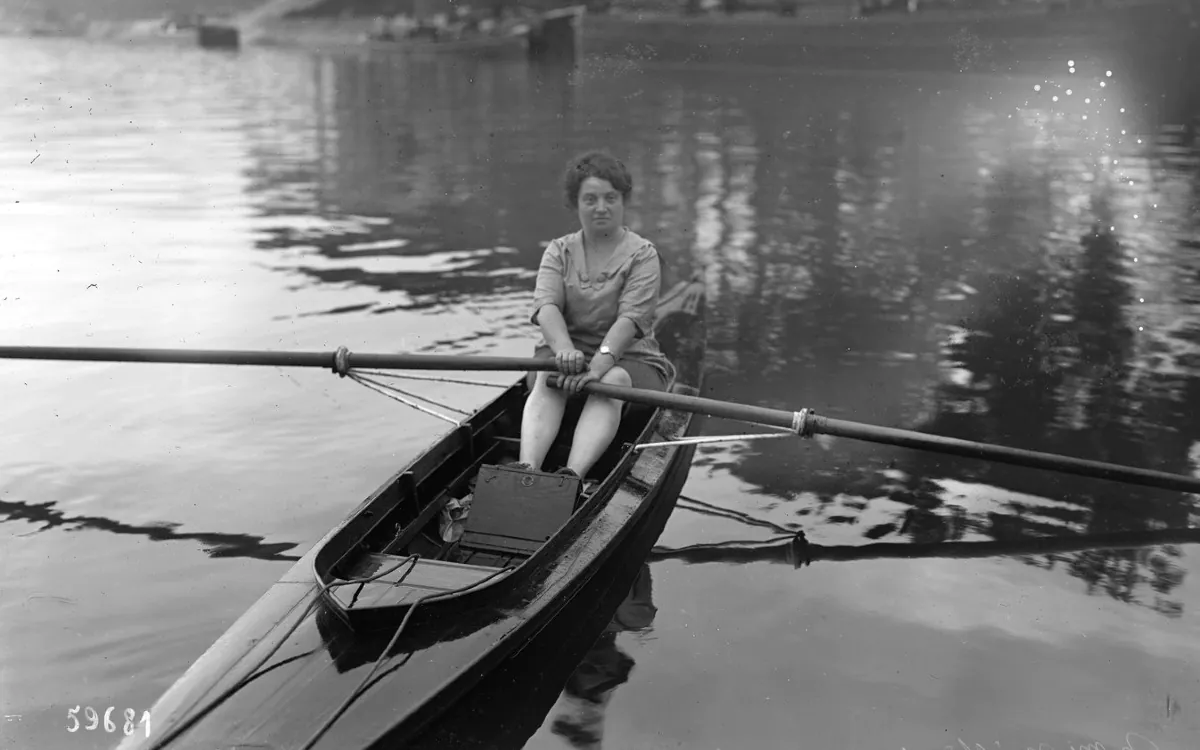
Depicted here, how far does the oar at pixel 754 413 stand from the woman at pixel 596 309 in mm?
165

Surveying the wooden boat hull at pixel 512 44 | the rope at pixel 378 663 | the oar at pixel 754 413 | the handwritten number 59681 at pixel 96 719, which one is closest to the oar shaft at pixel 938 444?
the oar at pixel 754 413

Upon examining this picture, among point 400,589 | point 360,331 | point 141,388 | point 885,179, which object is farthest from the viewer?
point 885,179

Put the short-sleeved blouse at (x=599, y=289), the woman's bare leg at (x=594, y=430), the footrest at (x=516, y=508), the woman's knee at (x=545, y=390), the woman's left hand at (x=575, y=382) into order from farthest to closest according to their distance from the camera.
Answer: the short-sleeved blouse at (x=599, y=289), the woman's knee at (x=545, y=390), the woman's left hand at (x=575, y=382), the woman's bare leg at (x=594, y=430), the footrest at (x=516, y=508)

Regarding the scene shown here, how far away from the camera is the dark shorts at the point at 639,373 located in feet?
23.2

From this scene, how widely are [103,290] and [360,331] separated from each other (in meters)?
3.38

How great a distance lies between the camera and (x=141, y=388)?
29.6 ft

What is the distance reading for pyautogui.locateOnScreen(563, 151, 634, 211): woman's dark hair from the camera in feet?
22.3

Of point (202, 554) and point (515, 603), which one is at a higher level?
point (515, 603)

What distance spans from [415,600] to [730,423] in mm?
4099

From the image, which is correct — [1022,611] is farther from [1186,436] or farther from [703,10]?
[703,10]

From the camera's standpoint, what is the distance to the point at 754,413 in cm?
644

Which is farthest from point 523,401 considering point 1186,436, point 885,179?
point 885,179

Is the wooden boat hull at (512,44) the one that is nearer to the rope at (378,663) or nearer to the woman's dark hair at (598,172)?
the woman's dark hair at (598,172)

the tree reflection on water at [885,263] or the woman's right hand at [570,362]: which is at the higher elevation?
the woman's right hand at [570,362]
